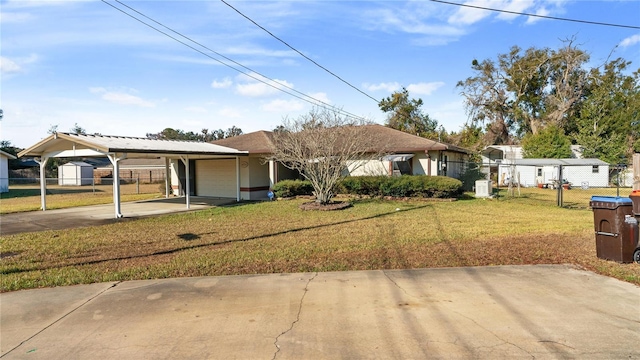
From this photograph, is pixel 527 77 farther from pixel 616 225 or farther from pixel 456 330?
pixel 456 330

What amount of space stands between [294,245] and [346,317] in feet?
13.2

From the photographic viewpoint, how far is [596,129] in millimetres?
38156

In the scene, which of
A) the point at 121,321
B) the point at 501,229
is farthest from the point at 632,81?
the point at 121,321

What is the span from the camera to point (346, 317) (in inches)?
172

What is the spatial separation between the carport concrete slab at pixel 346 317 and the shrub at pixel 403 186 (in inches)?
435

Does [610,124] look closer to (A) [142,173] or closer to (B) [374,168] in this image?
(B) [374,168]

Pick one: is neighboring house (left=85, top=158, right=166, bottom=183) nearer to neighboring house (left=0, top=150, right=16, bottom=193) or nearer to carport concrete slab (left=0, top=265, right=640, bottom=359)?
neighboring house (left=0, top=150, right=16, bottom=193)

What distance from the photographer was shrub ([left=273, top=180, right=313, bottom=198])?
61.7 feet

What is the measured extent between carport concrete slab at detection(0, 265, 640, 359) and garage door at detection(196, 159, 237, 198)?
50.1ft

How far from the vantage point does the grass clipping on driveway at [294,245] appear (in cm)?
648

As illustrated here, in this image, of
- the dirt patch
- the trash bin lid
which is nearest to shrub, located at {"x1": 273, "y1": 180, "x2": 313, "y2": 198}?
the dirt patch

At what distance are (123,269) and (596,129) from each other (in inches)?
1775

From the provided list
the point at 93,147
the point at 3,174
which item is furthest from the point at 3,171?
the point at 93,147

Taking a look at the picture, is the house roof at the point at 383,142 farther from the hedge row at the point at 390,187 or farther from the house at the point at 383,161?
the hedge row at the point at 390,187
